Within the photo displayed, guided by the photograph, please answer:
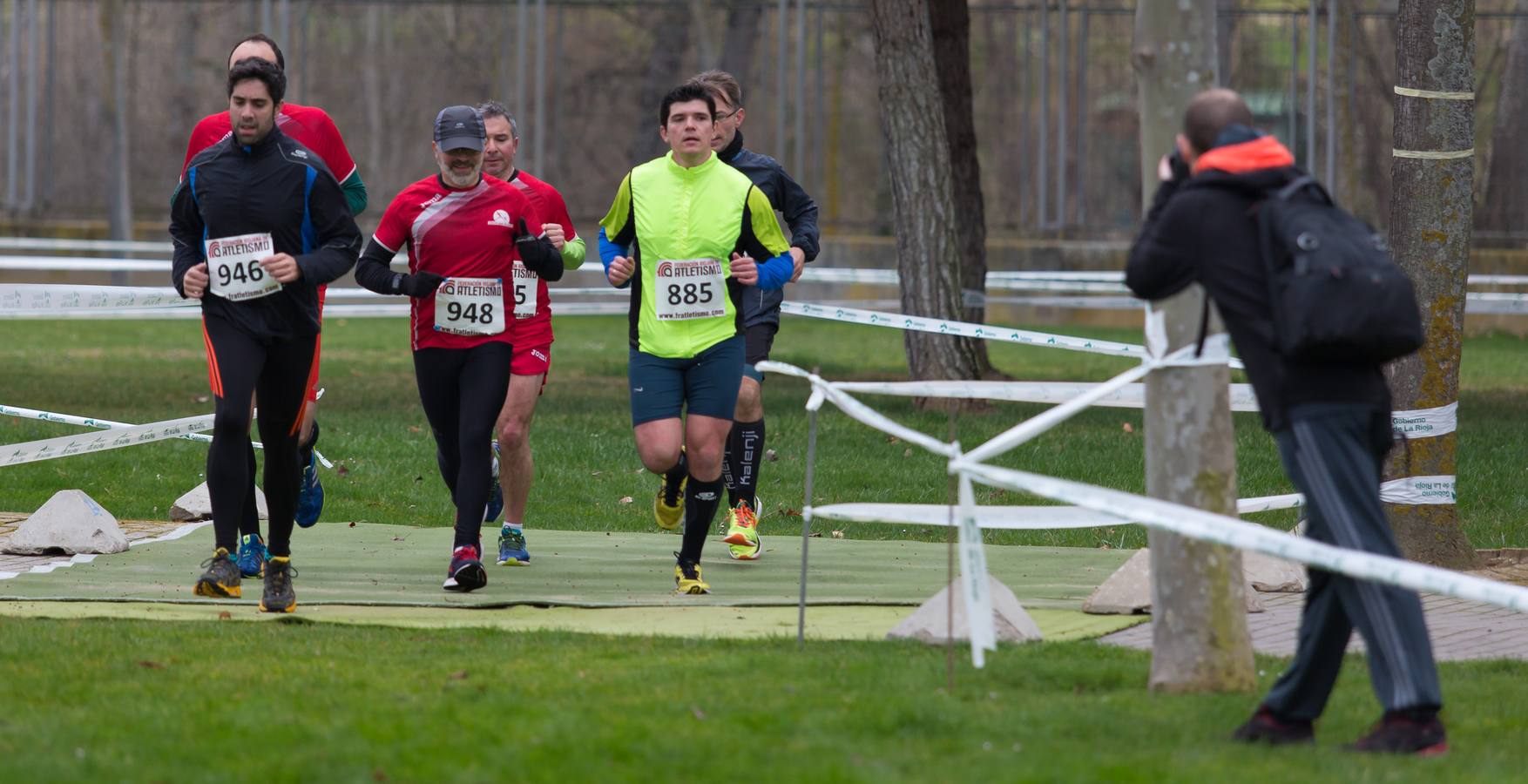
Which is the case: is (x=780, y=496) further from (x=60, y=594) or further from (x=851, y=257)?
(x=851, y=257)

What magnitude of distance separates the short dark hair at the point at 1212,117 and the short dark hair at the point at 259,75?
3.47m

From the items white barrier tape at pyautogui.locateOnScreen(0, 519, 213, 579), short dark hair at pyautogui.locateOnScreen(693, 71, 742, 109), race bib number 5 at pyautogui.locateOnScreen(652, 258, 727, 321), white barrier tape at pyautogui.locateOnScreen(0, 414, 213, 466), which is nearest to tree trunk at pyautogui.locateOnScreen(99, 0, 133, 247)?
white barrier tape at pyautogui.locateOnScreen(0, 519, 213, 579)

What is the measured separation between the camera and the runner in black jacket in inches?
277

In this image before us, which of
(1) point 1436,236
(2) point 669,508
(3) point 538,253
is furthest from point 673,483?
(1) point 1436,236

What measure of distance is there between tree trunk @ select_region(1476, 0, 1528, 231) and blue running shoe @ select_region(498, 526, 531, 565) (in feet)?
68.2

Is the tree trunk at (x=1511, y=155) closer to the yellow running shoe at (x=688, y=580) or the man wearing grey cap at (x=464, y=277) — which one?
the yellow running shoe at (x=688, y=580)

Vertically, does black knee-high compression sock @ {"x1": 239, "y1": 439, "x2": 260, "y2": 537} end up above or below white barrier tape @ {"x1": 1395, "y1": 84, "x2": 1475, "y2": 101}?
below

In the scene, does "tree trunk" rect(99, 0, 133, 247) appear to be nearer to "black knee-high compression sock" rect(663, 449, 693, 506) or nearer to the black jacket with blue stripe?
"black knee-high compression sock" rect(663, 449, 693, 506)

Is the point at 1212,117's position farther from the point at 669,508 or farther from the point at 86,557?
the point at 86,557

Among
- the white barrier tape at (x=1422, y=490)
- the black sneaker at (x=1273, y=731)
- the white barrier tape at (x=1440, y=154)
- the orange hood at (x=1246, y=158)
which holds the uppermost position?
the orange hood at (x=1246, y=158)

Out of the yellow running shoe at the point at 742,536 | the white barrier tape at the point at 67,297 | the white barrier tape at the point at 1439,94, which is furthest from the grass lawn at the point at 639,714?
the white barrier tape at the point at 67,297

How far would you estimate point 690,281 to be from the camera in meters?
7.61

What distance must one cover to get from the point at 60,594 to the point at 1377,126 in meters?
24.7

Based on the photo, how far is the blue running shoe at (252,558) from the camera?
325 inches
